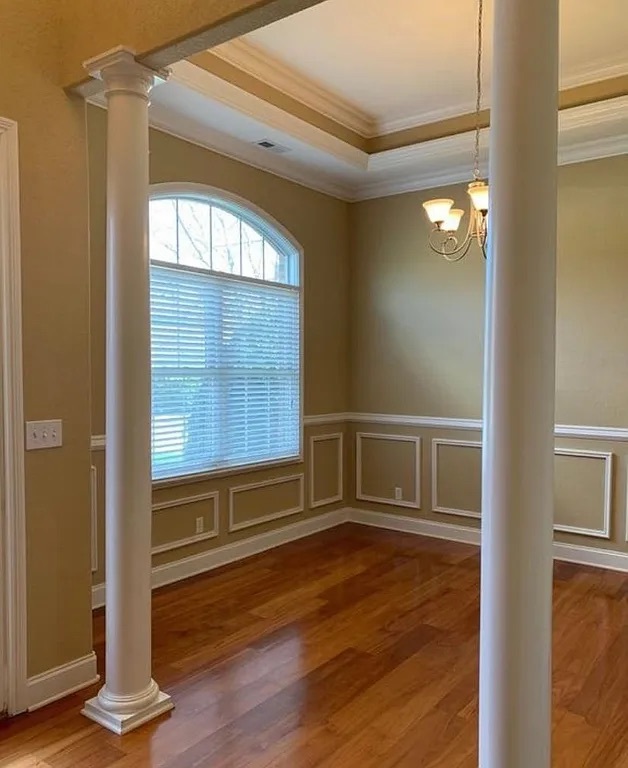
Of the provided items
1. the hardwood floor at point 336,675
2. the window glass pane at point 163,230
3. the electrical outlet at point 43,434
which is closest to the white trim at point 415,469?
the hardwood floor at point 336,675

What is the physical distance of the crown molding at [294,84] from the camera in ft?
12.1

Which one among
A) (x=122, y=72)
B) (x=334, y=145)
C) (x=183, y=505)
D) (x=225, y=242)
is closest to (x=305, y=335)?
(x=225, y=242)

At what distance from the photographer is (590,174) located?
4336 millimetres

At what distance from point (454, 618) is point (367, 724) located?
1.19 m

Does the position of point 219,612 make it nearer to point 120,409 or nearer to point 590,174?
point 120,409

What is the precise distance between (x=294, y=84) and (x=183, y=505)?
2854mm

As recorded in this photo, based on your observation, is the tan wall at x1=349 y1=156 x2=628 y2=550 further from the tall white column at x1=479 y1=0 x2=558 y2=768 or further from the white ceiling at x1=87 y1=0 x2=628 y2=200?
the tall white column at x1=479 y1=0 x2=558 y2=768

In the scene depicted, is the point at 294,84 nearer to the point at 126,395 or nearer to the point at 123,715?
the point at 126,395

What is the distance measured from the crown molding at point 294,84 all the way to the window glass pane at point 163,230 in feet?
3.07

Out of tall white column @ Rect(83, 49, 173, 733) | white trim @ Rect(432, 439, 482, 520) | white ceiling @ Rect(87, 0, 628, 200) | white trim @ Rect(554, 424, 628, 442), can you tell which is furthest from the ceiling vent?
white trim @ Rect(554, 424, 628, 442)

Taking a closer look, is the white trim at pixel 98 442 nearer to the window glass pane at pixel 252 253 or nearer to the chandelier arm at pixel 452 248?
the window glass pane at pixel 252 253

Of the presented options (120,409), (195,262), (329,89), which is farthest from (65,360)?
(329,89)

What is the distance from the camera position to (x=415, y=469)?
5195 millimetres

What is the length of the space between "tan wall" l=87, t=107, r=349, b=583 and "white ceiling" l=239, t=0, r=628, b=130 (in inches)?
32.7
